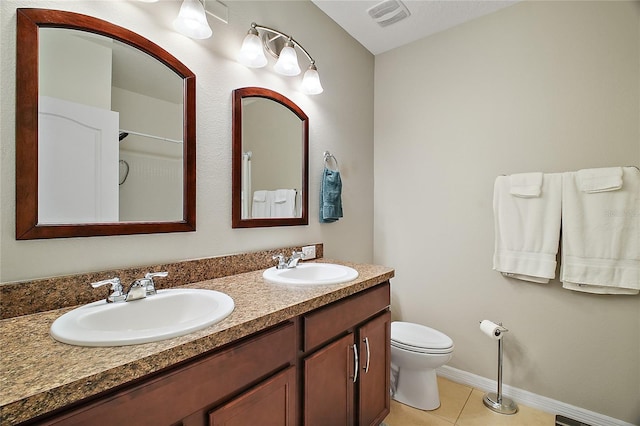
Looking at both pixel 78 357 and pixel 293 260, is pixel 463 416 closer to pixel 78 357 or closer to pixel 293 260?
pixel 293 260

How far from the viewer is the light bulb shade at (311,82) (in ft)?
5.83

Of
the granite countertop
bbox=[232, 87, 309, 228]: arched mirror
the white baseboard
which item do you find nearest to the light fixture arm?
bbox=[232, 87, 309, 228]: arched mirror

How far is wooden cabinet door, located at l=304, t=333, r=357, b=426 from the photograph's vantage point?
3.59 feet

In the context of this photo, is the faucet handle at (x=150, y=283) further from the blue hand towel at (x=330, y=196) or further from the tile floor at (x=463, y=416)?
the tile floor at (x=463, y=416)

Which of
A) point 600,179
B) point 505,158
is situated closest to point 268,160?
point 505,158

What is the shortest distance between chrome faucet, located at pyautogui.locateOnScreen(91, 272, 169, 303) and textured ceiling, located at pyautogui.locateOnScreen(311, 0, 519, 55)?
6.35 ft

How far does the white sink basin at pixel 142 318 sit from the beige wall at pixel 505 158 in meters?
1.73

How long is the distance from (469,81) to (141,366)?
2405 mm

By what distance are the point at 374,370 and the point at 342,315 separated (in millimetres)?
450

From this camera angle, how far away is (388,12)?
197cm

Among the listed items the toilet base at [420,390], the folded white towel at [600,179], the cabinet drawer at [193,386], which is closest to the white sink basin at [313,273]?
the cabinet drawer at [193,386]

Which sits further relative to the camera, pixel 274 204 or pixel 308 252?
pixel 308 252

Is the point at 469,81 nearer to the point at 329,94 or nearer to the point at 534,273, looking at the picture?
the point at 329,94

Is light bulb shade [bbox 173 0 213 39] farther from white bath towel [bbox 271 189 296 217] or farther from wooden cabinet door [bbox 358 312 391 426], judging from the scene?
wooden cabinet door [bbox 358 312 391 426]
